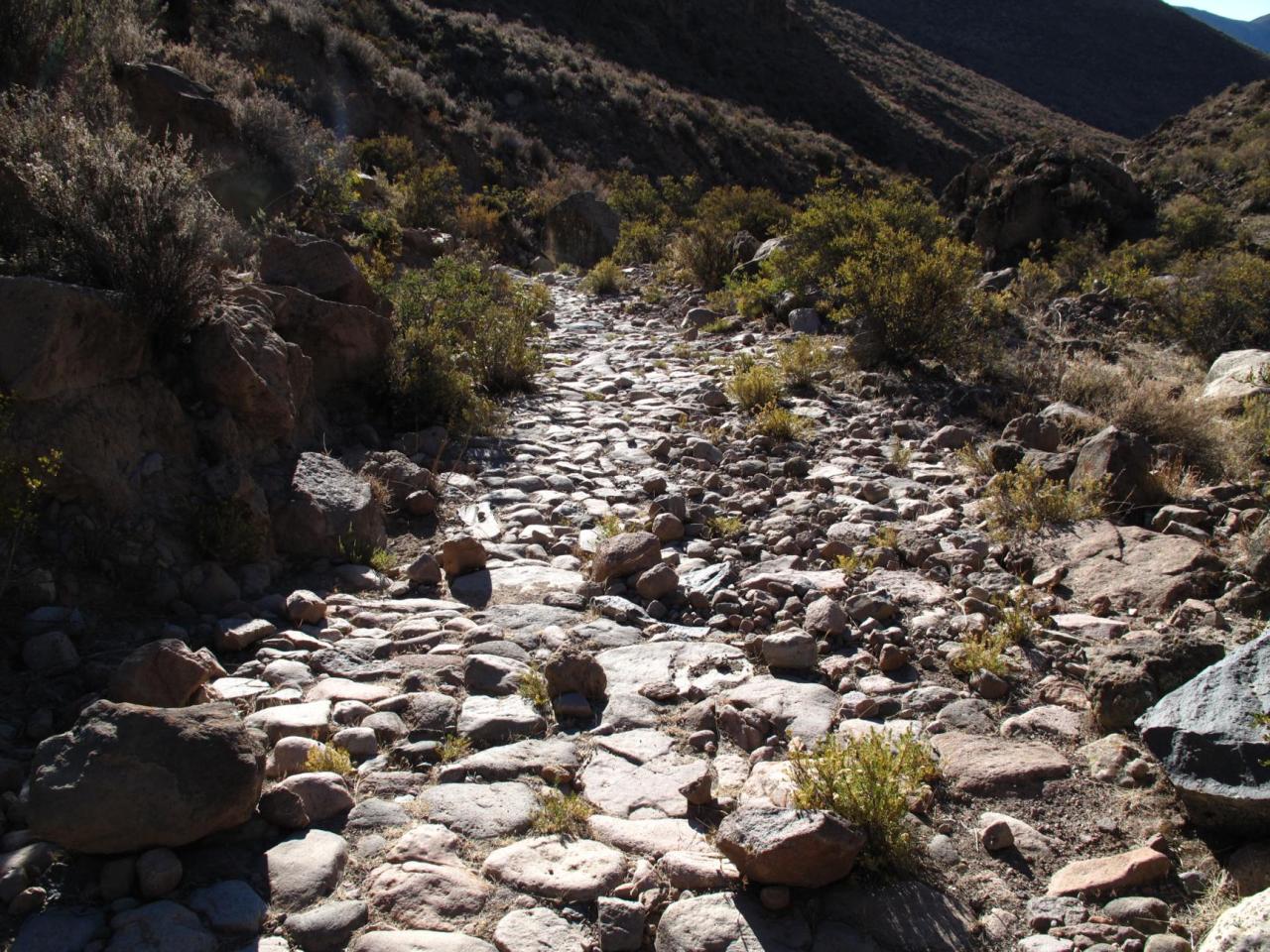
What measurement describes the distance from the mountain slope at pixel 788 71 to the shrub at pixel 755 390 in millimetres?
22824

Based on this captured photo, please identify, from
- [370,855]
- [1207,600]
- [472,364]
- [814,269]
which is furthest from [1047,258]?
[370,855]

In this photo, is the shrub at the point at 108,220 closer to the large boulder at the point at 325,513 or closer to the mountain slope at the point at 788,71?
the large boulder at the point at 325,513

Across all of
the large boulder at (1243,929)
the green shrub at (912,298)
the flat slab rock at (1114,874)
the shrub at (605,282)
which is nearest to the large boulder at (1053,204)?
the green shrub at (912,298)

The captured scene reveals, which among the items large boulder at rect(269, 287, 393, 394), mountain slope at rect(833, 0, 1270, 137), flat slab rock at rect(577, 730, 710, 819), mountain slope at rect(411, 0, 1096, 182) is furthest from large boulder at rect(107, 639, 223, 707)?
mountain slope at rect(833, 0, 1270, 137)

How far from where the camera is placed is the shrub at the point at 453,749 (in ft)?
9.57

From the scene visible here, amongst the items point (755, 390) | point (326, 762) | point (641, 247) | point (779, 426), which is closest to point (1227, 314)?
point (755, 390)

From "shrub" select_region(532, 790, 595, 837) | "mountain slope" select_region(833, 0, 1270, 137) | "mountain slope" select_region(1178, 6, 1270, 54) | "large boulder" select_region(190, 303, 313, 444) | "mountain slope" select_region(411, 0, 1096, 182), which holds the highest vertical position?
"mountain slope" select_region(1178, 6, 1270, 54)

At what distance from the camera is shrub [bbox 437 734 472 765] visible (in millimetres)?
2916

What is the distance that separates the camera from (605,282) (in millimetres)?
13352

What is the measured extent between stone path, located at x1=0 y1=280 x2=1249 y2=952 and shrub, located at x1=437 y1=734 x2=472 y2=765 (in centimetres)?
3

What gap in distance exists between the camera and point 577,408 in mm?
7523

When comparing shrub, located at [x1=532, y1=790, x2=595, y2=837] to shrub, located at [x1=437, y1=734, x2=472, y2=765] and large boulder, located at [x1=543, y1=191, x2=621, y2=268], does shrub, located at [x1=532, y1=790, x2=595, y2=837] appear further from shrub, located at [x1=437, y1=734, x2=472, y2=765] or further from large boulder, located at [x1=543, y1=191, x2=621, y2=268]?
large boulder, located at [x1=543, y1=191, x2=621, y2=268]

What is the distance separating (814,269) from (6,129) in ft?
24.8

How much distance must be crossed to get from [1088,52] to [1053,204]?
59566 millimetres
